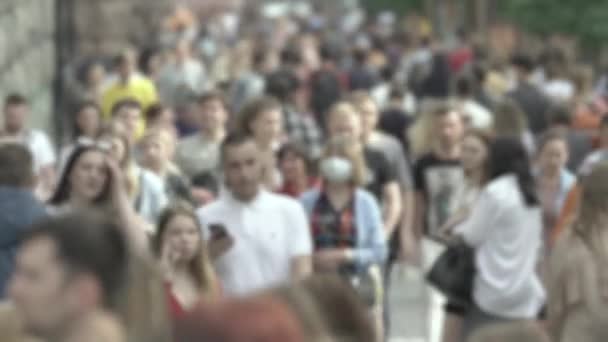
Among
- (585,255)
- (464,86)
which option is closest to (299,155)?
(585,255)

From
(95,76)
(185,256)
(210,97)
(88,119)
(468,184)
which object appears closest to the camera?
(185,256)

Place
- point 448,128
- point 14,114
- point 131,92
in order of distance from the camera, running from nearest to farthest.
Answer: point 448,128, point 14,114, point 131,92

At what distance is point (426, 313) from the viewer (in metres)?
14.5

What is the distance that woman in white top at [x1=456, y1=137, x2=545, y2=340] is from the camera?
1017 cm

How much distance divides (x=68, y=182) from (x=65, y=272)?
431cm

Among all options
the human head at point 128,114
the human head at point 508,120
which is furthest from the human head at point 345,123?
the human head at point 128,114

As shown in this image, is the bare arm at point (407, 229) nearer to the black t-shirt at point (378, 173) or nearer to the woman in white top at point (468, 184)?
the black t-shirt at point (378, 173)

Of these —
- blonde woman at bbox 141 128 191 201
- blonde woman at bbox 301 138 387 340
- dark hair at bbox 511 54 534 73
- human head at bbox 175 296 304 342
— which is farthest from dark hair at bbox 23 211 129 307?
dark hair at bbox 511 54 534 73

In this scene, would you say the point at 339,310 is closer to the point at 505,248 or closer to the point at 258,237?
the point at 258,237

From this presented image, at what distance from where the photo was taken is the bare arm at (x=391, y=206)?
39.1 feet

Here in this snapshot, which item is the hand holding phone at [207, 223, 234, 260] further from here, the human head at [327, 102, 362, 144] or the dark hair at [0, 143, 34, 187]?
the human head at [327, 102, 362, 144]

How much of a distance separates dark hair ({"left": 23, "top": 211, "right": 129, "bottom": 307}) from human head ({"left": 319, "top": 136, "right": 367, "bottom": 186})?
18.6 feet

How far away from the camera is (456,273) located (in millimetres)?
10320

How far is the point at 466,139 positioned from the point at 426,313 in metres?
3.44
